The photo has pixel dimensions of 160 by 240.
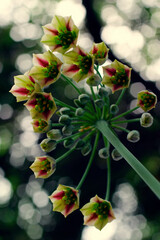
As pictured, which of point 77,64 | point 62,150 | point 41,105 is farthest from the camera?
point 62,150

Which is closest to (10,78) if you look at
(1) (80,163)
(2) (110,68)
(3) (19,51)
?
(3) (19,51)

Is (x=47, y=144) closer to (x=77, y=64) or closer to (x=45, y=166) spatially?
(x=45, y=166)

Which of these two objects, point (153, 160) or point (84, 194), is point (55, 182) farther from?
point (153, 160)

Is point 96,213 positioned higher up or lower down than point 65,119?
lower down

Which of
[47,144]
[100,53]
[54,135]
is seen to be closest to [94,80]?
[100,53]

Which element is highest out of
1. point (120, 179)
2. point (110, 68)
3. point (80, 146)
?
point (110, 68)
